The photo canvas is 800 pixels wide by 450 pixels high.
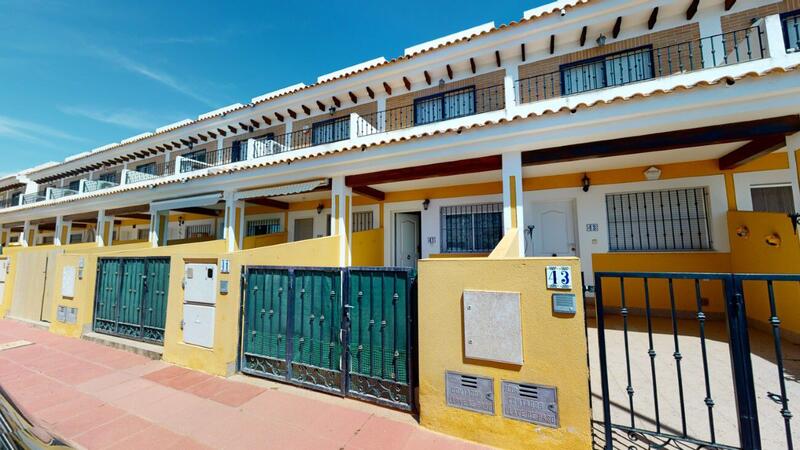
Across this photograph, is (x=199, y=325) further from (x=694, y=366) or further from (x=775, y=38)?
(x=775, y=38)

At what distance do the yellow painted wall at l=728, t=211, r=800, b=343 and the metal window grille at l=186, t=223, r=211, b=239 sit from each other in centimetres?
1999

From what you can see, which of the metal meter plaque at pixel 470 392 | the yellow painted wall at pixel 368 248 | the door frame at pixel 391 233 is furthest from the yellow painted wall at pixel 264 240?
the metal meter plaque at pixel 470 392

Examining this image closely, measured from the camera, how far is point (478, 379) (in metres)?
3.52

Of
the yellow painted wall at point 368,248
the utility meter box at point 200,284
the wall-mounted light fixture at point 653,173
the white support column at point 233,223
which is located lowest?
the utility meter box at point 200,284

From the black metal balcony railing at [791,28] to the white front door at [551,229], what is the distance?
21.2ft

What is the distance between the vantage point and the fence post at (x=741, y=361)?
8.82ft

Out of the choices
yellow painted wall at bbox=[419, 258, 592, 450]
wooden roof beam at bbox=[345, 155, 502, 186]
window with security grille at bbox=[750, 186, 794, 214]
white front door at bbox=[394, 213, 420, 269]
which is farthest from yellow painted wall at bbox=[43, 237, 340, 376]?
window with security grille at bbox=[750, 186, 794, 214]

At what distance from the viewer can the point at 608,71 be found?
947cm


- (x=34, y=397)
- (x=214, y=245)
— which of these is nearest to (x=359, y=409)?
(x=34, y=397)

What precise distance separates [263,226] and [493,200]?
10530 millimetres

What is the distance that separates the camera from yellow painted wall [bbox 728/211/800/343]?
5496 mm

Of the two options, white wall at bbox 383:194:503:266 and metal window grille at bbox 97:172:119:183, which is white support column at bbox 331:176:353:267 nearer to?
white wall at bbox 383:194:503:266

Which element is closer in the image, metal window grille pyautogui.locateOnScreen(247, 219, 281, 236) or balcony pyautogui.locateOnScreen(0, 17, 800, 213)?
balcony pyautogui.locateOnScreen(0, 17, 800, 213)

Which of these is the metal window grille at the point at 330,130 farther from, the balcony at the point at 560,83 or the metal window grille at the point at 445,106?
the metal window grille at the point at 445,106
